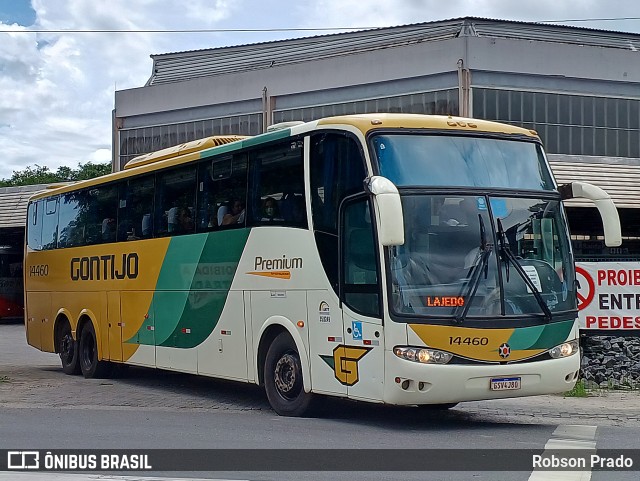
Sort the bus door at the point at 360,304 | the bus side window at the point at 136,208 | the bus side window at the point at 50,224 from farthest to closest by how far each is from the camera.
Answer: the bus side window at the point at 50,224 → the bus side window at the point at 136,208 → the bus door at the point at 360,304

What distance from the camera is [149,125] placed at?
48188 millimetres

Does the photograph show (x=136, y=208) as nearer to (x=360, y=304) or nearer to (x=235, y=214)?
(x=235, y=214)

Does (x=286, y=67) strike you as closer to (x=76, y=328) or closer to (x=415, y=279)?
(x=76, y=328)

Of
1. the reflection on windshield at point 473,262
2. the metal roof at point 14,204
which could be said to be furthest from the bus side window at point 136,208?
the metal roof at point 14,204

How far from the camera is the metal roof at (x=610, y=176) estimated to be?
30562mm

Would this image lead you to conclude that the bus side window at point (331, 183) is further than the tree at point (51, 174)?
No

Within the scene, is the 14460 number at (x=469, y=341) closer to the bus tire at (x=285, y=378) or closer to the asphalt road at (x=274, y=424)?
the asphalt road at (x=274, y=424)

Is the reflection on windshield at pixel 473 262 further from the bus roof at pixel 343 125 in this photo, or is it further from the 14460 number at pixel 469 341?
the bus roof at pixel 343 125

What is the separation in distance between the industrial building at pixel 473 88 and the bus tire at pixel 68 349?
Result: 53.7 ft

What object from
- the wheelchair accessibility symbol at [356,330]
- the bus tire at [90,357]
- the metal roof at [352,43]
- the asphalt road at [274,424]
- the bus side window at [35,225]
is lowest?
the asphalt road at [274,424]

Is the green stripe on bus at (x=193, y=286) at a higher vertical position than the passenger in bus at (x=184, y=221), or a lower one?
lower

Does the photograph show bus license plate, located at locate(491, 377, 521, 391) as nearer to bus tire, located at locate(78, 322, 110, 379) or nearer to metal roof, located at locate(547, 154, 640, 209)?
bus tire, located at locate(78, 322, 110, 379)

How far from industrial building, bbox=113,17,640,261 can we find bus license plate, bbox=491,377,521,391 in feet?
66.4

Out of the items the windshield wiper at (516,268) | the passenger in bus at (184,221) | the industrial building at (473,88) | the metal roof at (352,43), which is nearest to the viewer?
the windshield wiper at (516,268)
